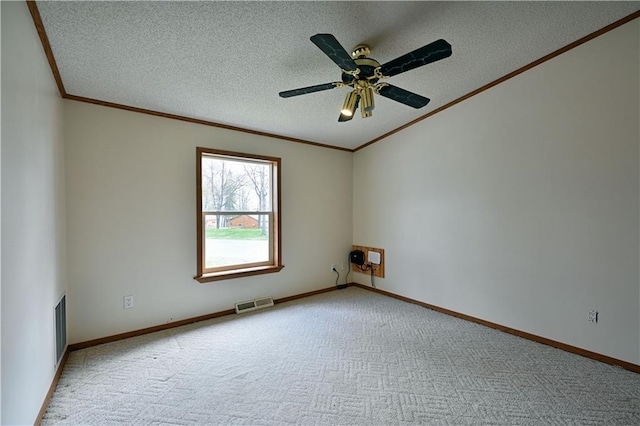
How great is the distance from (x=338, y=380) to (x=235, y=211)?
2.34 m

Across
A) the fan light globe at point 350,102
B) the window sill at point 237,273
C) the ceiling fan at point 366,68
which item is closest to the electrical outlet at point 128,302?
the window sill at point 237,273

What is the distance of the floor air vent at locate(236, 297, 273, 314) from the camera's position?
3.54 meters

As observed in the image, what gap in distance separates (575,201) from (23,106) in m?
3.96

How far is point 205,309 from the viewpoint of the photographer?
333cm

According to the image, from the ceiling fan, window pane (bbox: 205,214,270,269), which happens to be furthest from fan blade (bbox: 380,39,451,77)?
window pane (bbox: 205,214,270,269)

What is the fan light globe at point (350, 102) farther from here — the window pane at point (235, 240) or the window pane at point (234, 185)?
the window pane at point (235, 240)

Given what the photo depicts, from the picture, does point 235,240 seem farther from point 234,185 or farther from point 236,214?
point 234,185

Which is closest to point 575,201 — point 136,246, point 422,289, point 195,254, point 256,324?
point 422,289

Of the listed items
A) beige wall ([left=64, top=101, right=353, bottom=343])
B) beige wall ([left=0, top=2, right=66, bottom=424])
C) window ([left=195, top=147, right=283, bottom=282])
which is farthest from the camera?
window ([left=195, top=147, right=283, bottom=282])

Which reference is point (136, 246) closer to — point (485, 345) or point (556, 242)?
point (485, 345)

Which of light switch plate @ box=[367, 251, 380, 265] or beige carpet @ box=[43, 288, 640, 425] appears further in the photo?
light switch plate @ box=[367, 251, 380, 265]

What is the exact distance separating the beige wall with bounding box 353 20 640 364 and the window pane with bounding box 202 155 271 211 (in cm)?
200

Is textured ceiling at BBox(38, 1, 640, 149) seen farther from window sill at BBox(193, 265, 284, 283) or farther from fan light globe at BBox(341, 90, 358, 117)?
window sill at BBox(193, 265, 284, 283)

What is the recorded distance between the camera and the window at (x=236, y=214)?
3.40 metres
